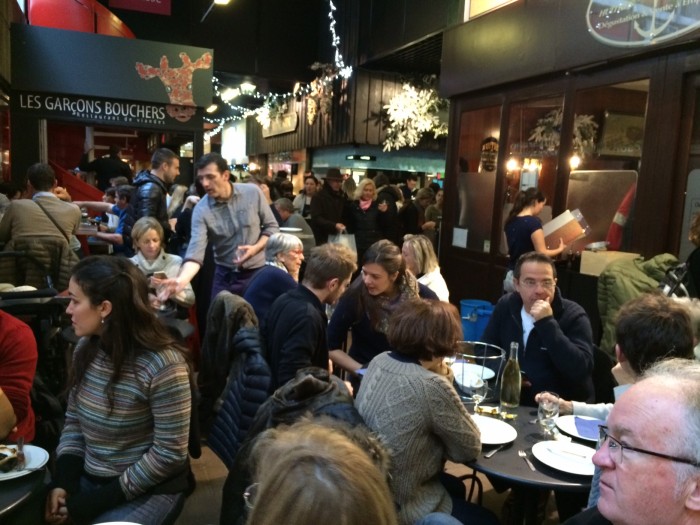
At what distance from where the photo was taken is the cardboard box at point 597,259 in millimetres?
4648

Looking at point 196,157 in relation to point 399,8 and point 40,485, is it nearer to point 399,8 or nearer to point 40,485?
point 399,8

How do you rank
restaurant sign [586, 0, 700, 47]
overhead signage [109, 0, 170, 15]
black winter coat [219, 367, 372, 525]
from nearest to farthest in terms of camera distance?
black winter coat [219, 367, 372, 525] → restaurant sign [586, 0, 700, 47] → overhead signage [109, 0, 170, 15]

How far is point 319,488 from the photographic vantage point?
955 mm

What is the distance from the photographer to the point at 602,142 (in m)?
5.39

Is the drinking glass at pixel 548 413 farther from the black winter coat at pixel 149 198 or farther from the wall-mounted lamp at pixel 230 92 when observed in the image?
the wall-mounted lamp at pixel 230 92

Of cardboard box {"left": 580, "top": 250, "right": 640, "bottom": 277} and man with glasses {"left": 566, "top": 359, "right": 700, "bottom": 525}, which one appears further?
cardboard box {"left": 580, "top": 250, "right": 640, "bottom": 277}

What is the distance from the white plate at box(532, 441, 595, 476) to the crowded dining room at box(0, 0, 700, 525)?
0.6 inches

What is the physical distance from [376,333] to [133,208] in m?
2.75

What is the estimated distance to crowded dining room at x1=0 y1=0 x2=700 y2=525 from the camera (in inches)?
69.9

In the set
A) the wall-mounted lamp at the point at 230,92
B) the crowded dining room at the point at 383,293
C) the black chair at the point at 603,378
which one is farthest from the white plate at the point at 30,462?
the wall-mounted lamp at the point at 230,92

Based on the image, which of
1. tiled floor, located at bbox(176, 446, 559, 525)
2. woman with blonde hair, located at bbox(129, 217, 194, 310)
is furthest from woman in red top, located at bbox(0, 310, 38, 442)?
woman with blonde hair, located at bbox(129, 217, 194, 310)

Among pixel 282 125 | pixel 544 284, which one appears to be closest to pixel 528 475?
pixel 544 284

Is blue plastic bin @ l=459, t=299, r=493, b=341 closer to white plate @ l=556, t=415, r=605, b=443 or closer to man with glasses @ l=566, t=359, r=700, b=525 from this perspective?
white plate @ l=556, t=415, r=605, b=443

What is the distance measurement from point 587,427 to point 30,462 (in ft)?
6.93
